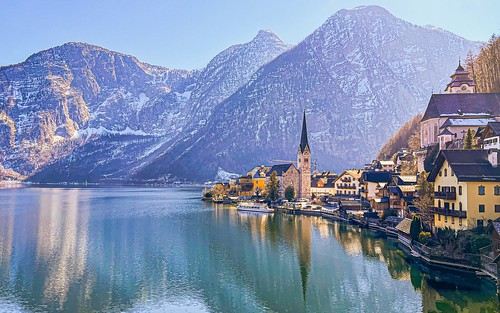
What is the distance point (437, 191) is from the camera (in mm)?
50062

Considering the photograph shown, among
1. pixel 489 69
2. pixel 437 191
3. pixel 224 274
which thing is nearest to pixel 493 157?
pixel 437 191

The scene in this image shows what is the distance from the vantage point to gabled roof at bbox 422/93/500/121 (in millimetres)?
73375

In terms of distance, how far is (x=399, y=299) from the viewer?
116 feet

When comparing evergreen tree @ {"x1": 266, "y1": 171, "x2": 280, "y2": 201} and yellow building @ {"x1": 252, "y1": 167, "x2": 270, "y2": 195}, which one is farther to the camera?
yellow building @ {"x1": 252, "y1": 167, "x2": 270, "y2": 195}

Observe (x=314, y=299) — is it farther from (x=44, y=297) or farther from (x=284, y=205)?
(x=284, y=205)

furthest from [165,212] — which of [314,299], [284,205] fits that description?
[314,299]

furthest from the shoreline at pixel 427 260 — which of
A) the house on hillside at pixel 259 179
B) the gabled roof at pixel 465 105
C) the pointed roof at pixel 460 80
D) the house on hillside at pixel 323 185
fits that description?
the house on hillside at pixel 259 179

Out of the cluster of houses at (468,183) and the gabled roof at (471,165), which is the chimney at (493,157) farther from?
the gabled roof at (471,165)

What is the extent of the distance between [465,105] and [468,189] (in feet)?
119

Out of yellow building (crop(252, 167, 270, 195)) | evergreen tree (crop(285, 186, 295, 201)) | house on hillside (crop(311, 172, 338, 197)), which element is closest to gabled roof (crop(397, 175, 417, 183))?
evergreen tree (crop(285, 186, 295, 201))

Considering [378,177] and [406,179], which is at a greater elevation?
[378,177]

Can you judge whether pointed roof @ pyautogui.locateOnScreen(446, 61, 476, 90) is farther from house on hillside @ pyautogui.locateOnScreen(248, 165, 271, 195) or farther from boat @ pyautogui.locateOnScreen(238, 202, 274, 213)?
house on hillside @ pyautogui.locateOnScreen(248, 165, 271, 195)

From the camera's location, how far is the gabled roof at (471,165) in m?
43.6

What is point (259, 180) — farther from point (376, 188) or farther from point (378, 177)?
point (376, 188)
